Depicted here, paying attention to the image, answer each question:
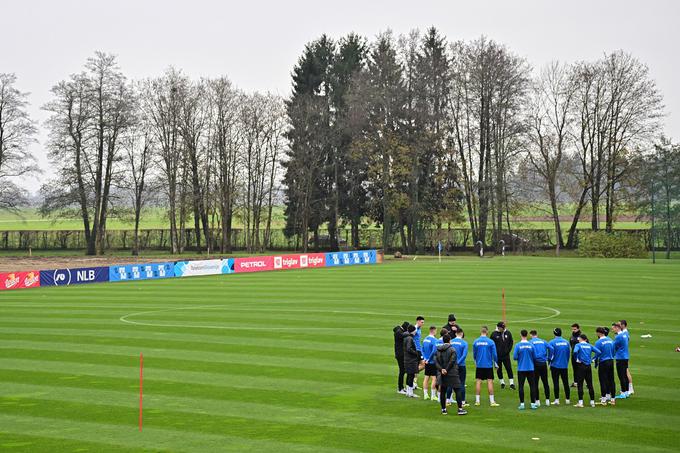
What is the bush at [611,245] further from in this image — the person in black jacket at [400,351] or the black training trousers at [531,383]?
the black training trousers at [531,383]

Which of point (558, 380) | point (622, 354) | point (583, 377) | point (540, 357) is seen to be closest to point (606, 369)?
point (583, 377)

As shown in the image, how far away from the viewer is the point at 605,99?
78.7 m

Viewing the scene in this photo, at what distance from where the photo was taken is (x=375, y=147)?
79.4 metres

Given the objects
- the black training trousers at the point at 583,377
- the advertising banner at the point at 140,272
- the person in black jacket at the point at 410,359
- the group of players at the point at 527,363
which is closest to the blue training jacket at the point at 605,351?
the group of players at the point at 527,363

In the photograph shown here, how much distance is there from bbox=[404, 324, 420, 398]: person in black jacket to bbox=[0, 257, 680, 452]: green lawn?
42cm

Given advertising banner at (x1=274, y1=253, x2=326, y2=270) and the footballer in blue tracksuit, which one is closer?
the footballer in blue tracksuit

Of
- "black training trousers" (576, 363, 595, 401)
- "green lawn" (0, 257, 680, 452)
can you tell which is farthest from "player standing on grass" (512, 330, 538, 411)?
"black training trousers" (576, 363, 595, 401)

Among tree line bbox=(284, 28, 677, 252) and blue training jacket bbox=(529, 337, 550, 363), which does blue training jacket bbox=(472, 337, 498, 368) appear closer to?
blue training jacket bbox=(529, 337, 550, 363)

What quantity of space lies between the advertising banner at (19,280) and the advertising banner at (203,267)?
10.6 metres

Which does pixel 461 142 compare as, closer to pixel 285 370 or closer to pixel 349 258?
pixel 349 258

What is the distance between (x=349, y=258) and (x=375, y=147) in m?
16.2

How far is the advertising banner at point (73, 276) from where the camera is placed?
4750cm

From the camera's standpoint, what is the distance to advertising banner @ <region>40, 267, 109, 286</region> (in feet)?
156

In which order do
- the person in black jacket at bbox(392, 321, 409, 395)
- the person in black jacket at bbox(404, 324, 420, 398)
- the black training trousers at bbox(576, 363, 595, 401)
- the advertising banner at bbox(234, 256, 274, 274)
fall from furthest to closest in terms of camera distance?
the advertising banner at bbox(234, 256, 274, 274), the person in black jacket at bbox(392, 321, 409, 395), the person in black jacket at bbox(404, 324, 420, 398), the black training trousers at bbox(576, 363, 595, 401)
